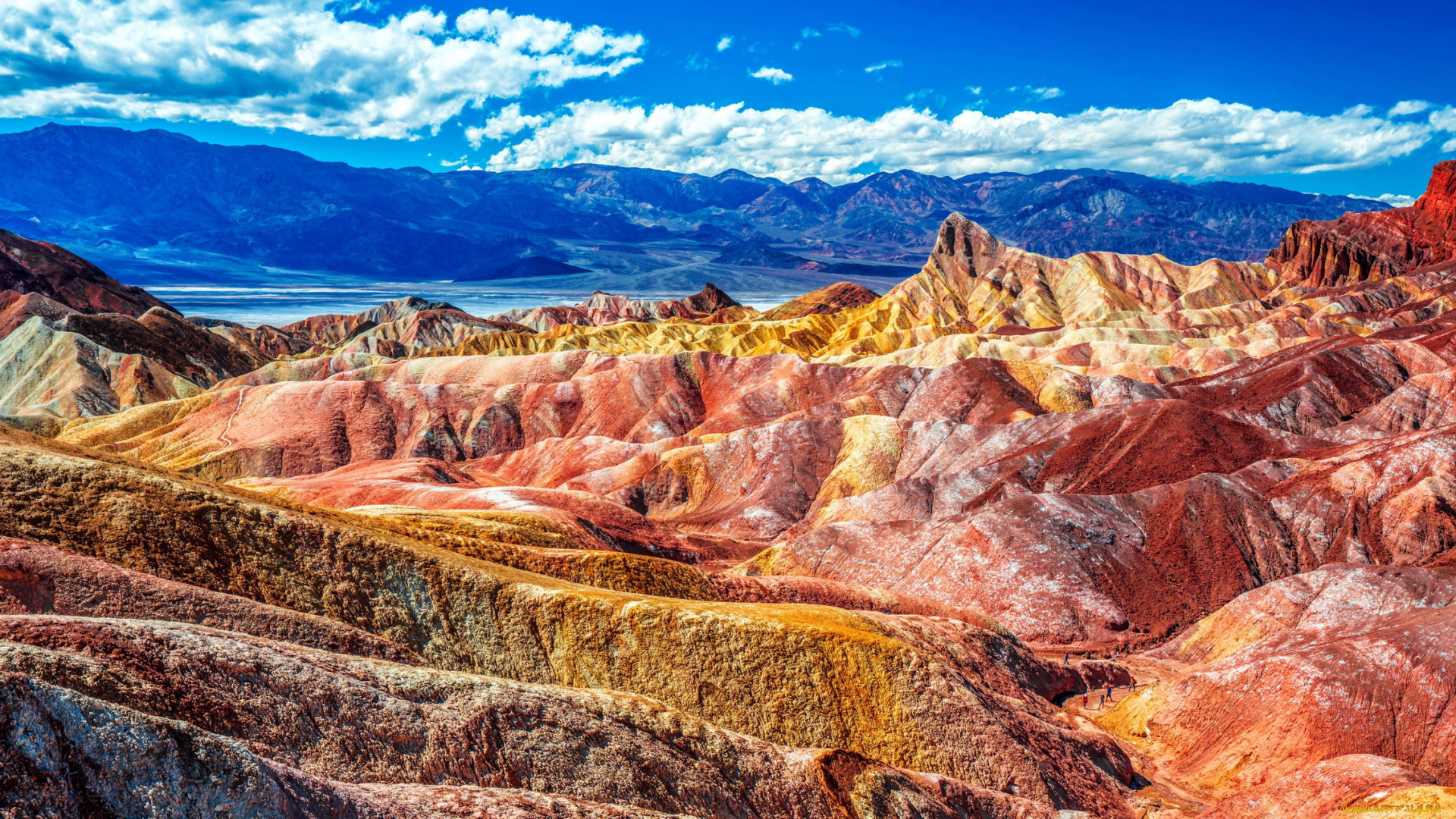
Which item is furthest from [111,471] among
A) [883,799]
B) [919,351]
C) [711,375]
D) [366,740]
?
[919,351]

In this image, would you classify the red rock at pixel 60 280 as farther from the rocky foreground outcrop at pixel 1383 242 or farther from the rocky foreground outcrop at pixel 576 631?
the rocky foreground outcrop at pixel 1383 242

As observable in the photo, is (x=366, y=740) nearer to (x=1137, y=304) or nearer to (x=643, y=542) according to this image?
(x=643, y=542)

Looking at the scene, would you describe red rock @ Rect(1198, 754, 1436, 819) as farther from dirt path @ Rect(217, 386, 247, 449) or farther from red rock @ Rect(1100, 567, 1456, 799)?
dirt path @ Rect(217, 386, 247, 449)

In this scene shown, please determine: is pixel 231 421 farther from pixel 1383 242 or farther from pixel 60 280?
pixel 1383 242

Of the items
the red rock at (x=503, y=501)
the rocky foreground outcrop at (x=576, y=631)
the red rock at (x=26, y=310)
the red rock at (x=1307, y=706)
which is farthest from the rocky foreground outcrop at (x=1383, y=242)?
the red rock at (x=26, y=310)

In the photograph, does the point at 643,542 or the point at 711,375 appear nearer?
the point at 643,542

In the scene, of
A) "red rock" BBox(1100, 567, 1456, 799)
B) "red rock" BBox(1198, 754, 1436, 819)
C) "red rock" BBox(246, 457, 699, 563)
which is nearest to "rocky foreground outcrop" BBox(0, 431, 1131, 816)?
"red rock" BBox(1198, 754, 1436, 819)

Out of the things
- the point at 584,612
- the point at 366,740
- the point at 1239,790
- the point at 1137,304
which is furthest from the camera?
the point at 1137,304

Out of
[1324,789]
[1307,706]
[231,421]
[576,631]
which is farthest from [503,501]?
[231,421]
